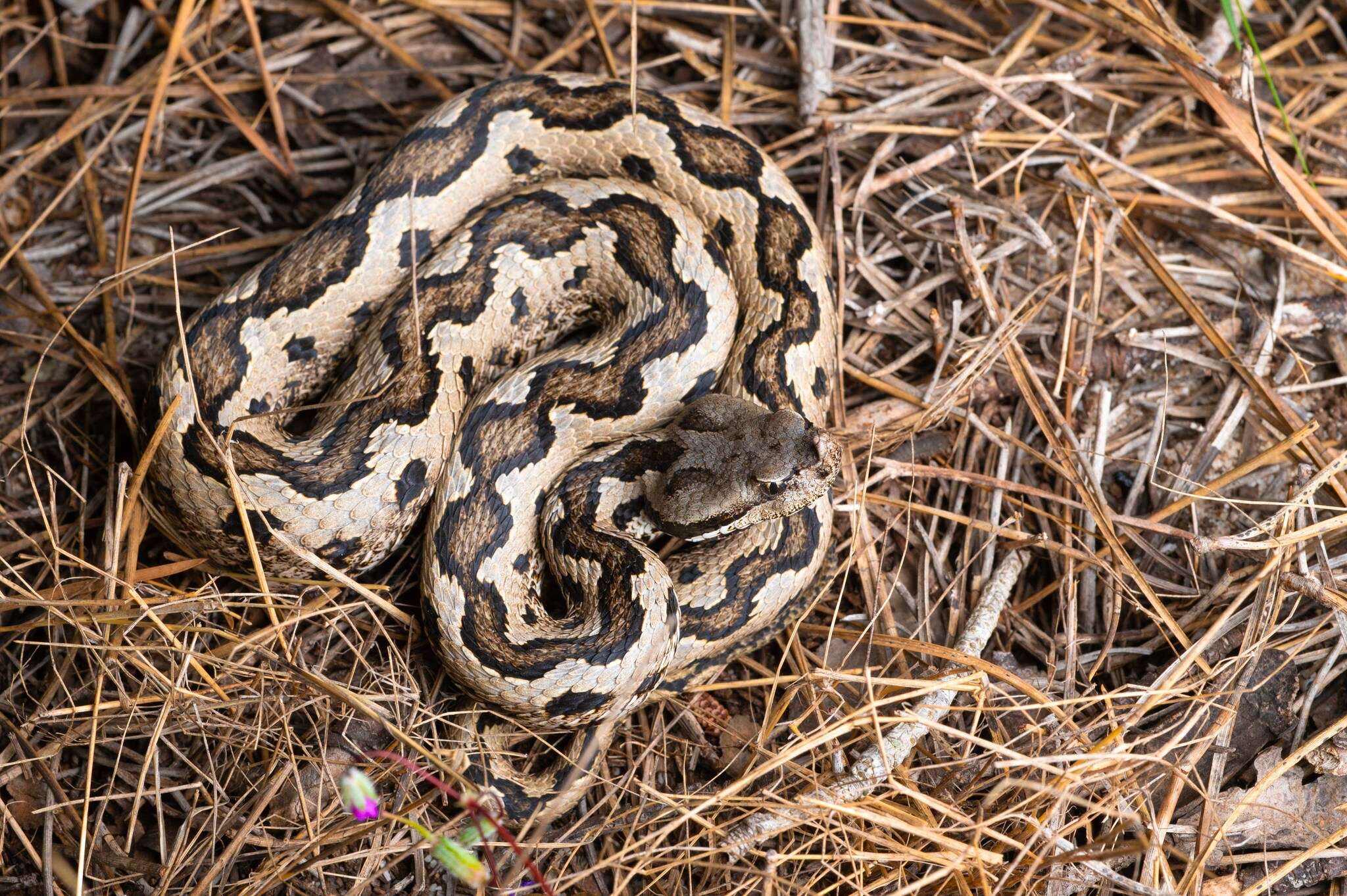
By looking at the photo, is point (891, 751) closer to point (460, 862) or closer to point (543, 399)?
point (460, 862)

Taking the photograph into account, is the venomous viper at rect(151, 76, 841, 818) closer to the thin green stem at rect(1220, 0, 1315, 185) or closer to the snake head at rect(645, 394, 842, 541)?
the snake head at rect(645, 394, 842, 541)

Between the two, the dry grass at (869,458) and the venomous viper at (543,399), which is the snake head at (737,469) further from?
the dry grass at (869,458)

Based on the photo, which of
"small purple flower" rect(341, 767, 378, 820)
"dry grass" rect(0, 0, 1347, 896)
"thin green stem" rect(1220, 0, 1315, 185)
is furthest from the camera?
"thin green stem" rect(1220, 0, 1315, 185)

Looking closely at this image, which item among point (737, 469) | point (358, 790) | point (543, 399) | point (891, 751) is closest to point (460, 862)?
point (358, 790)

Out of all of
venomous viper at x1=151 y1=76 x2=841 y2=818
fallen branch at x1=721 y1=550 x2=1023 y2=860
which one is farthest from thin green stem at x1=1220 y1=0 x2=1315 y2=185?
fallen branch at x1=721 y1=550 x2=1023 y2=860

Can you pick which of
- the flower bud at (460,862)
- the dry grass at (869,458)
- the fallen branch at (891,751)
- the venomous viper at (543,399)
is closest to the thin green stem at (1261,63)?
the dry grass at (869,458)

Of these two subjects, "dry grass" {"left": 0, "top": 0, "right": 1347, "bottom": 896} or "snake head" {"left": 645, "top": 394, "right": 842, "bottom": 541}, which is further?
"snake head" {"left": 645, "top": 394, "right": 842, "bottom": 541}

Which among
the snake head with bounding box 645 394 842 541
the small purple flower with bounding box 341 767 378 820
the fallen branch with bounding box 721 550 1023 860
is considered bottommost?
the fallen branch with bounding box 721 550 1023 860

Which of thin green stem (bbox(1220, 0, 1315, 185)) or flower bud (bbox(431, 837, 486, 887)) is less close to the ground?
thin green stem (bbox(1220, 0, 1315, 185))

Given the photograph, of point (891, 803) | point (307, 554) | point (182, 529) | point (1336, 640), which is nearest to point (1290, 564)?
point (1336, 640)

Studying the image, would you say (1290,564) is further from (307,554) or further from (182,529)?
(182,529)
